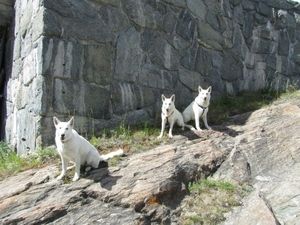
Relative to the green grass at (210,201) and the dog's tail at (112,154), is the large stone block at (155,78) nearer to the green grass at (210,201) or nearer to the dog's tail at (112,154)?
the dog's tail at (112,154)

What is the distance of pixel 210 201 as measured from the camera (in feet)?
16.6

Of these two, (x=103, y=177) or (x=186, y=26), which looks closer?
(x=103, y=177)

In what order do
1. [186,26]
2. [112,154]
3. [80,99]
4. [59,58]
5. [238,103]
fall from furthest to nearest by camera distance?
[238,103] → [186,26] → [80,99] → [59,58] → [112,154]

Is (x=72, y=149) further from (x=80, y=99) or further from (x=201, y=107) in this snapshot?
(x=201, y=107)

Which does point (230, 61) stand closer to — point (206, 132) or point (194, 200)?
point (206, 132)

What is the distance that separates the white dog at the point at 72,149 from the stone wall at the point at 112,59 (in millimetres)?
1101

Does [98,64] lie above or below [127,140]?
above

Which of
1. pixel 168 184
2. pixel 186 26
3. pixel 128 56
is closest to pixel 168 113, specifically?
pixel 128 56

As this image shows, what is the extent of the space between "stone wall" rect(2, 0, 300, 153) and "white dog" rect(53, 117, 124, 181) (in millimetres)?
1101

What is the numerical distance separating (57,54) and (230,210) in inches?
150

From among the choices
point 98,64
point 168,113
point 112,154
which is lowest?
point 112,154

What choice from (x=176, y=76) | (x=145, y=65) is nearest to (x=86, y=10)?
(x=145, y=65)

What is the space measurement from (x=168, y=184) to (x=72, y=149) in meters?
1.38

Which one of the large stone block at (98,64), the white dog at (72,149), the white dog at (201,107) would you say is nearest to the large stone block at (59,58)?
the large stone block at (98,64)
